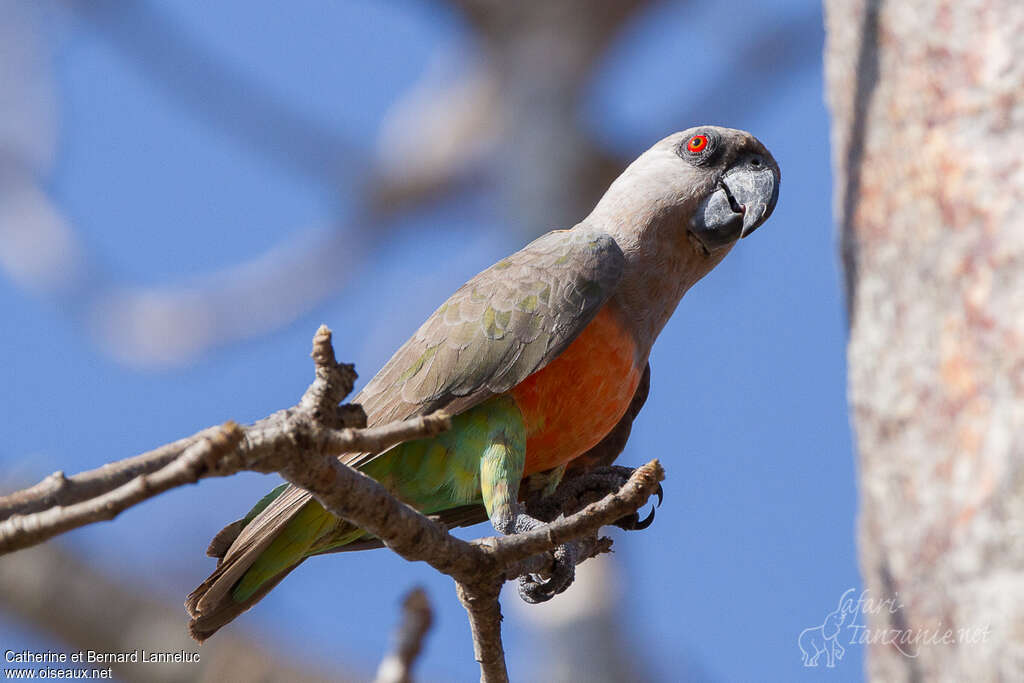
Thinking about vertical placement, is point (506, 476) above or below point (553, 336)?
below

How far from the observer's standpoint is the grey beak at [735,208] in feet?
16.7

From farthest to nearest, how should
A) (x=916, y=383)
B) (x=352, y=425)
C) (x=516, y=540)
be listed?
(x=916, y=383)
(x=516, y=540)
(x=352, y=425)

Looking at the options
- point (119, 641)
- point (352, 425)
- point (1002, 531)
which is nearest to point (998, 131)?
point (1002, 531)

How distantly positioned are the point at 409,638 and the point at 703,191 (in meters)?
2.83

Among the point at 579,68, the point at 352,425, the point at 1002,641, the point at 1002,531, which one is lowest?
the point at 1002,641

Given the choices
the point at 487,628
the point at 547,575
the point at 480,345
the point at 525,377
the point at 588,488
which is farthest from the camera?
the point at 588,488

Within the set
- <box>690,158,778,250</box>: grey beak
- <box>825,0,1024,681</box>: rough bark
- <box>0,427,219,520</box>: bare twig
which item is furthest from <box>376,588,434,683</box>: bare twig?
<box>690,158,778,250</box>: grey beak

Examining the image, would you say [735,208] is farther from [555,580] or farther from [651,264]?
[555,580]

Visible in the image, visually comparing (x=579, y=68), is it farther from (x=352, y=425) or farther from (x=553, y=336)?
(x=352, y=425)

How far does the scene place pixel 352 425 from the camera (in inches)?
105

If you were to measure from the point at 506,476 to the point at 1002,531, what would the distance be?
182 cm

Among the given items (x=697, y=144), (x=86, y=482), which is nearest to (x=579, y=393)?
(x=697, y=144)

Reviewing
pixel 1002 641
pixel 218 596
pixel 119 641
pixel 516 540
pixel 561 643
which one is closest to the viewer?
pixel 516 540

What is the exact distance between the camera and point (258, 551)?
4.14 metres
